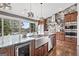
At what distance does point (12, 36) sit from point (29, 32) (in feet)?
0.83

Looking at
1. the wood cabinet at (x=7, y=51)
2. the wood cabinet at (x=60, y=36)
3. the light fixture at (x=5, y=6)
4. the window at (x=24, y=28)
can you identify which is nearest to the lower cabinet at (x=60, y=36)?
the wood cabinet at (x=60, y=36)

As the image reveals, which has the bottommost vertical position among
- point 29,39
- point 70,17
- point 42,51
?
point 42,51

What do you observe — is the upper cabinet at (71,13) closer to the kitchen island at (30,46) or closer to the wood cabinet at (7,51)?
the kitchen island at (30,46)

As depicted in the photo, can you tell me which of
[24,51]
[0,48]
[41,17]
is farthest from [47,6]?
[0,48]

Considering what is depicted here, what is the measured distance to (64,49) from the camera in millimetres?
1868

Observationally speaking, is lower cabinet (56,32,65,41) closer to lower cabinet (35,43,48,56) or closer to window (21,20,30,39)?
lower cabinet (35,43,48,56)

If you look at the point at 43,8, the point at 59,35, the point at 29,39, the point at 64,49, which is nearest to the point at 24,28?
the point at 29,39

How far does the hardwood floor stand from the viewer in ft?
6.07

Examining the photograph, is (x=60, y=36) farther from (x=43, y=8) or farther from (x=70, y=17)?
(x=43, y=8)

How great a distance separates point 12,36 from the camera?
182 centimetres

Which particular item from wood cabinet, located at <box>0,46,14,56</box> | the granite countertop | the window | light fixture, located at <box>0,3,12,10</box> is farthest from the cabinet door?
light fixture, located at <box>0,3,12,10</box>

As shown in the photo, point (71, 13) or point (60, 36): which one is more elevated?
point (71, 13)

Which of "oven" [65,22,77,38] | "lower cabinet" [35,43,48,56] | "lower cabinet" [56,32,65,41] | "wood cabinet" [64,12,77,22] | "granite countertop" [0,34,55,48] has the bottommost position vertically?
"lower cabinet" [35,43,48,56]

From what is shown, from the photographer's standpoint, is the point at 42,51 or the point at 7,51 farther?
the point at 42,51
